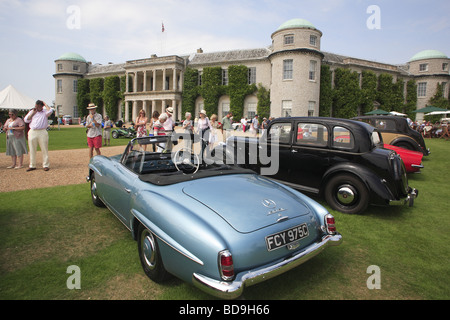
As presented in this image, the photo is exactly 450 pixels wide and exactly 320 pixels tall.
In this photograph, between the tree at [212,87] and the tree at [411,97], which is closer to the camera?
the tree at [212,87]

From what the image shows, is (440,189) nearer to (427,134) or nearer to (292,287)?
(292,287)

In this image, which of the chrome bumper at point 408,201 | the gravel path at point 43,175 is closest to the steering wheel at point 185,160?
the chrome bumper at point 408,201

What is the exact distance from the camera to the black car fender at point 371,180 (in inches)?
167

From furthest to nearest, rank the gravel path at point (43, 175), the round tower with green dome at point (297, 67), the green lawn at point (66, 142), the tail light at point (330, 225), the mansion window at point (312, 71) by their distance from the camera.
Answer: the mansion window at point (312, 71), the round tower with green dome at point (297, 67), the green lawn at point (66, 142), the gravel path at point (43, 175), the tail light at point (330, 225)

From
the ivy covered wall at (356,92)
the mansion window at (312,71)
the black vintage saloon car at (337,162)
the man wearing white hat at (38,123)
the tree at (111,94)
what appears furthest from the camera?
the tree at (111,94)

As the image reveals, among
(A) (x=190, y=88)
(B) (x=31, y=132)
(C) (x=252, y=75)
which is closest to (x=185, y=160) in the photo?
(B) (x=31, y=132)

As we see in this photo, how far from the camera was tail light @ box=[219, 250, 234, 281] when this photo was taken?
75.5 inches

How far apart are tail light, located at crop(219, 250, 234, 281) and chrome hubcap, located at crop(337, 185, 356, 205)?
3.34 metres

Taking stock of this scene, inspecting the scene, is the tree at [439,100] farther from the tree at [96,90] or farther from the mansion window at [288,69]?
the tree at [96,90]

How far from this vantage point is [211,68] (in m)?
36.0

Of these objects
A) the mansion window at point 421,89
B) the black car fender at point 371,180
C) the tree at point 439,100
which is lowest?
the black car fender at point 371,180

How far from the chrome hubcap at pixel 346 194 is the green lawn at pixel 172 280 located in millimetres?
263
